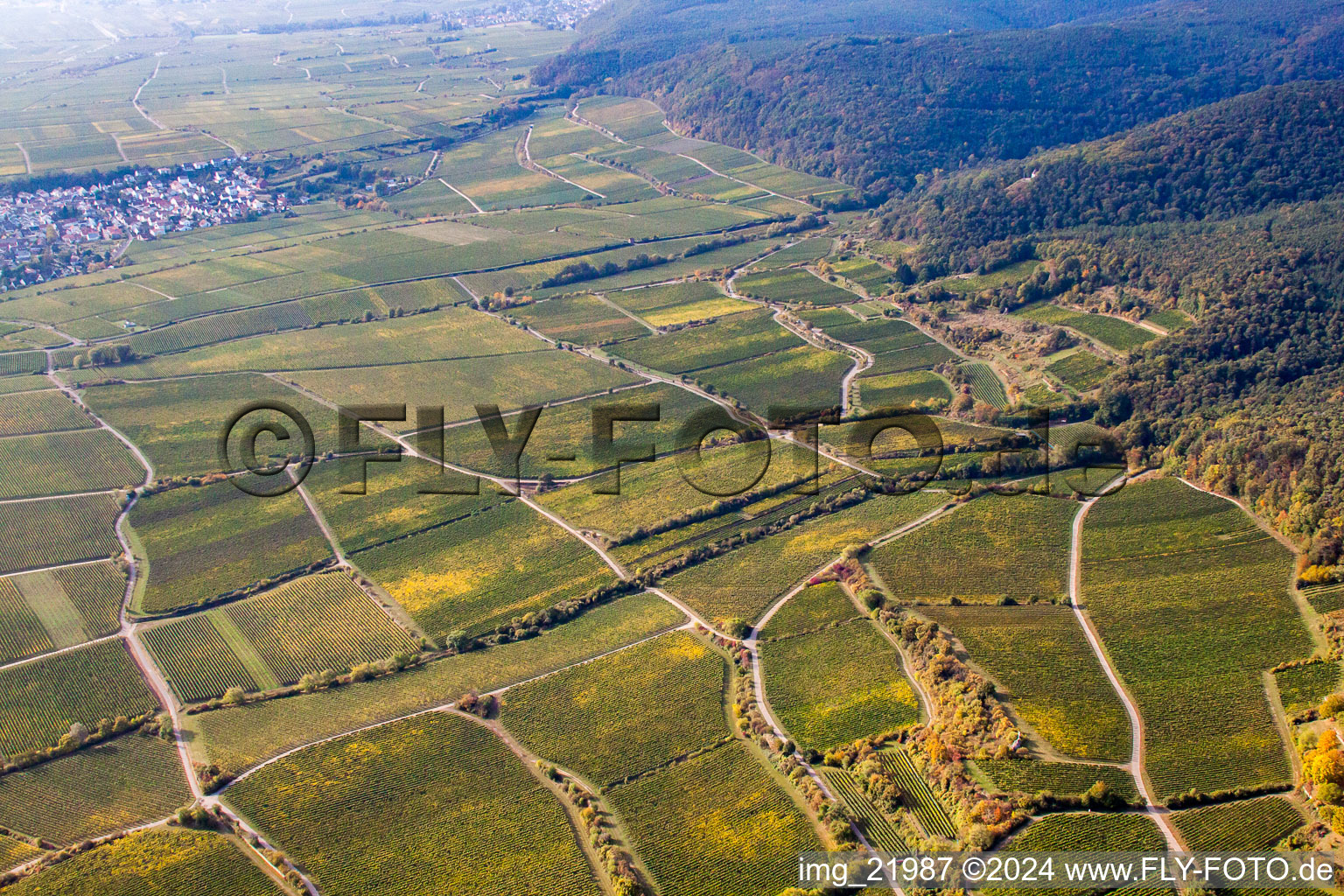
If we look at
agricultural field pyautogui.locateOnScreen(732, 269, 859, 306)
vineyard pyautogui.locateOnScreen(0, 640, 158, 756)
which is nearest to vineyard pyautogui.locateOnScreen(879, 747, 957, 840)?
vineyard pyautogui.locateOnScreen(0, 640, 158, 756)

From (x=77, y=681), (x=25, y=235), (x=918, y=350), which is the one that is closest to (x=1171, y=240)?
(x=918, y=350)

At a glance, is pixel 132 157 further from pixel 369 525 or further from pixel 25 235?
pixel 369 525

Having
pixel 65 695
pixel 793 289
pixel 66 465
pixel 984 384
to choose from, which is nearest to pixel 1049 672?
pixel 984 384

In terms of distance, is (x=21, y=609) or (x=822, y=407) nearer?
(x=21, y=609)

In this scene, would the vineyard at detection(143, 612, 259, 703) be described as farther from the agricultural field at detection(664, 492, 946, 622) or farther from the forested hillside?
the forested hillside

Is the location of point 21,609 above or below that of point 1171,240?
below

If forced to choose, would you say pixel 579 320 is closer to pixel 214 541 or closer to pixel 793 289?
pixel 793 289

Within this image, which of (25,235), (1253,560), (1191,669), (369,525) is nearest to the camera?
(1191,669)
